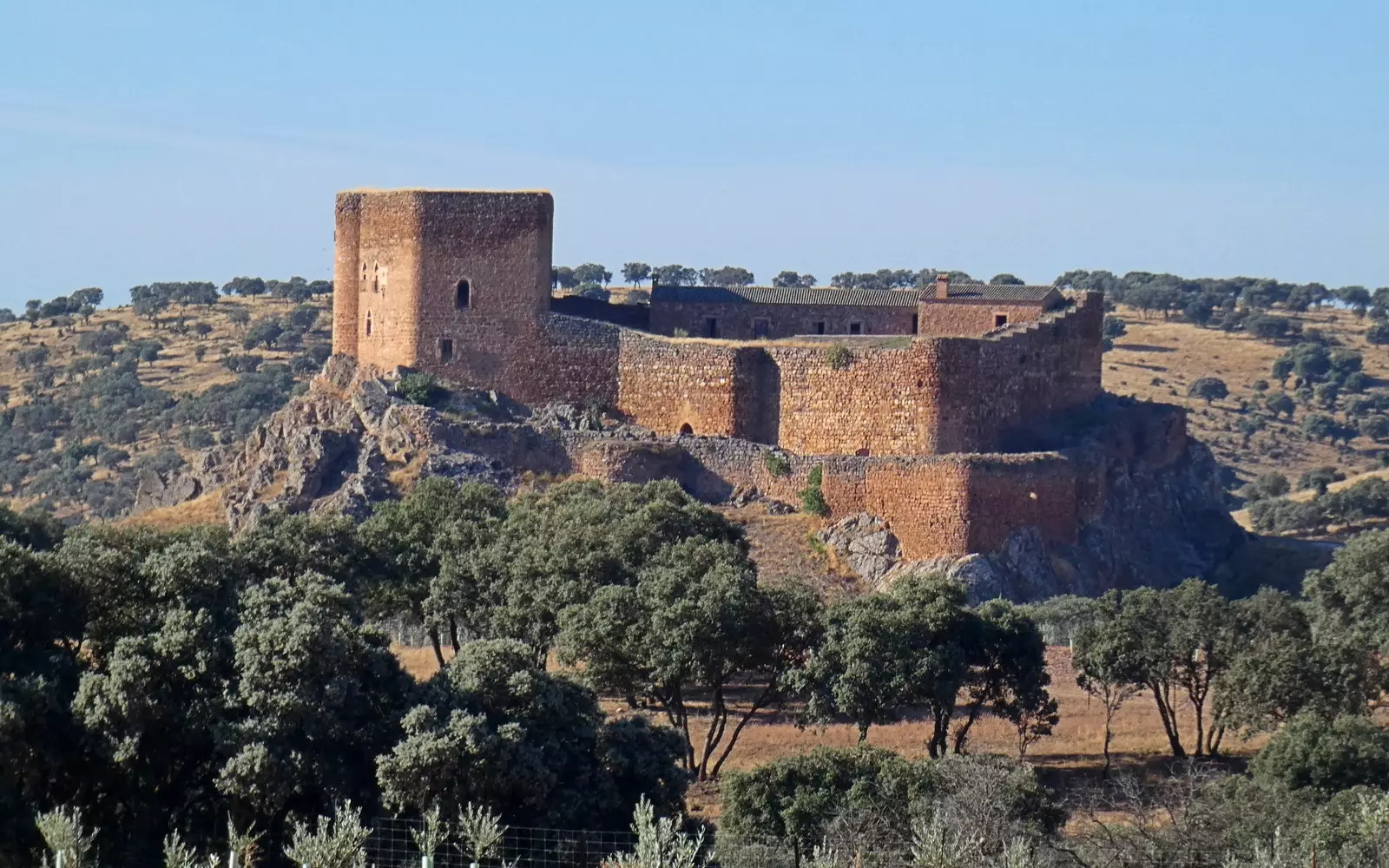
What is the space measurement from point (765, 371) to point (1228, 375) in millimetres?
52549

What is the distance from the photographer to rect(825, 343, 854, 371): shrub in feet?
191

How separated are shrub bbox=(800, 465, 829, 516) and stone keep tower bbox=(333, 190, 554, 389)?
806 centimetres

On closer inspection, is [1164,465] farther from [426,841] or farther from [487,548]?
[426,841]

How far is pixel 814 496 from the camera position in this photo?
184ft

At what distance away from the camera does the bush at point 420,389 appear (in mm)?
58906

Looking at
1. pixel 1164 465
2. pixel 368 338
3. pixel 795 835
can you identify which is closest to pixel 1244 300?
pixel 1164 465

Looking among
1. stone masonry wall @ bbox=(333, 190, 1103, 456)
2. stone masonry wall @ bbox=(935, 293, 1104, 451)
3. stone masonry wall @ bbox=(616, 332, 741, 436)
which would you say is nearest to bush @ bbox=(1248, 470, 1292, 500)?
stone masonry wall @ bbox=(935, 293, 1104, 451)

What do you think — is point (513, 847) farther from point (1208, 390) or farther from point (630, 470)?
point (1208, 390)

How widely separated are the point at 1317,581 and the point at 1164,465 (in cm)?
1560

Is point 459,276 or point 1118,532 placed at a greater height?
point 459,276

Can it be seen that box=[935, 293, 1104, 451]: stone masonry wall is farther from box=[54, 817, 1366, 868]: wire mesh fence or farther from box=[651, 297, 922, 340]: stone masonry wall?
box=[54, 817, 1366, 868]: wire mesh fence

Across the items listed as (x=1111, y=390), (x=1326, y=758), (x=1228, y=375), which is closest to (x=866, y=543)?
(x=1326, y=758)

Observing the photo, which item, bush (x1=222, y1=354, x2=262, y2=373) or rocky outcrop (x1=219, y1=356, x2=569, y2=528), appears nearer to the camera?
rocky outcrop (x1=219, y1=356, x2=569, y2=528)

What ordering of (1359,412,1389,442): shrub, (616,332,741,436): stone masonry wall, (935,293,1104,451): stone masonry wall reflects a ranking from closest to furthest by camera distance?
(935,293,1104,451): stone masonry wall → (616,332,741,436): stone masonry wall → (1359,412,1389,442): shrub
